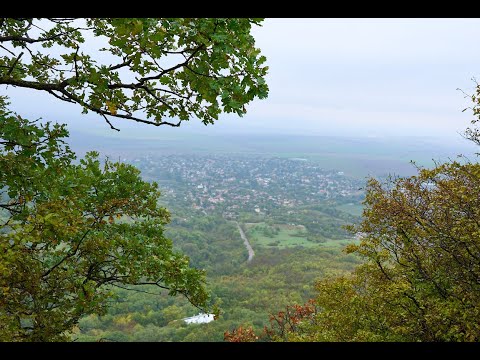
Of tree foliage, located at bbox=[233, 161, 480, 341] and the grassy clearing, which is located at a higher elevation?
tree foliage, located at bbox=[233, 161, 480, 341]

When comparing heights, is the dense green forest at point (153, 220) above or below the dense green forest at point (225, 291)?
above

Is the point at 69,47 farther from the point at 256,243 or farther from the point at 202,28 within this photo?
the point at 256,243

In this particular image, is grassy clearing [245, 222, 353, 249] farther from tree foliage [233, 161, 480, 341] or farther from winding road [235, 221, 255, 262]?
tree foliage [233, 161, 480, 341]

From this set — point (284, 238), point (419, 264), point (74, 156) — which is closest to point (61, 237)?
point (74, 156)

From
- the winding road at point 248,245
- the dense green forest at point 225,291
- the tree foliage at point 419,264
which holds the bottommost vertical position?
the winding road at point 248,245

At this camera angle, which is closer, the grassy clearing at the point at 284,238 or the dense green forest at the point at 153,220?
the dense green forest at the point at 153,220

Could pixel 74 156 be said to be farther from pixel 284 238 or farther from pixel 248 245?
pixel 284 238

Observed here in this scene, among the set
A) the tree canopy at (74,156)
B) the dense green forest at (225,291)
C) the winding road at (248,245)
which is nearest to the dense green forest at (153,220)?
the tree canopy at (74,156)

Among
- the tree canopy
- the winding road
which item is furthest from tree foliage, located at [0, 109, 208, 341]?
the winding road

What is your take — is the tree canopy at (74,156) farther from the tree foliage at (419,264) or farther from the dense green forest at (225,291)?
the tree foliage at (419,264)
